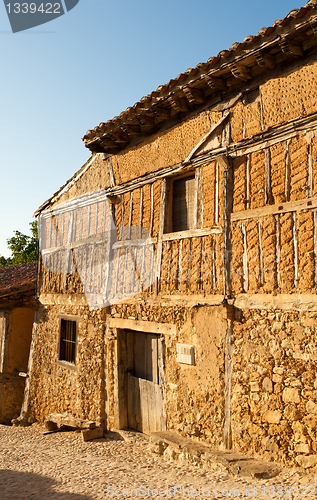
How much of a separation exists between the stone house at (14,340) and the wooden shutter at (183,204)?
5.58 meters

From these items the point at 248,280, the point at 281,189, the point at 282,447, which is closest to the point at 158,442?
the point at 282,447

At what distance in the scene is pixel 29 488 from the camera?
5.30 metres

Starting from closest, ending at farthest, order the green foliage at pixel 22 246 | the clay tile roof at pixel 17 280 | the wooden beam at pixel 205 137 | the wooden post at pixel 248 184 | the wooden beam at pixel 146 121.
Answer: the wooden post at pixel 248 184
the wooden beam at pixel 205 137
the wooden beam at pixel 146 121
the clay tile roof at pixel 17 280
the green foliage at pixel 22 246

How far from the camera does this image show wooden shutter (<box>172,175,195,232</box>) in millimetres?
6320

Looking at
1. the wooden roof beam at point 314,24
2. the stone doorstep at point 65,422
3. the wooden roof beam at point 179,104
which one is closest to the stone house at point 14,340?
the stone doorstep at point 65,422

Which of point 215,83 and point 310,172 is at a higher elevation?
point 215,83

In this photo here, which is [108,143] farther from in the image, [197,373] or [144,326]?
[197,373]

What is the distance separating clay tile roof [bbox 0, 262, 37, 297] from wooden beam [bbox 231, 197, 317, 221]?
6924 mm

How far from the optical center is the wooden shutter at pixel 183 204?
20.7ft

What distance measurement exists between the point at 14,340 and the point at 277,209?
8.51 meters

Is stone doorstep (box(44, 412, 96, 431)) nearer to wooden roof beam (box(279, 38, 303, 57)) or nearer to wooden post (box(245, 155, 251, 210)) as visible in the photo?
wooden post (box(245, 155, 251, 210))

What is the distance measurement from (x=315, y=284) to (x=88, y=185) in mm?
5737

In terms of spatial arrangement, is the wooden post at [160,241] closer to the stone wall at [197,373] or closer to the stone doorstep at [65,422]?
the stone wall at [197,373]

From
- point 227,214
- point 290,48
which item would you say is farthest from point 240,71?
point 227,214
